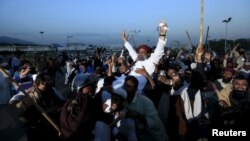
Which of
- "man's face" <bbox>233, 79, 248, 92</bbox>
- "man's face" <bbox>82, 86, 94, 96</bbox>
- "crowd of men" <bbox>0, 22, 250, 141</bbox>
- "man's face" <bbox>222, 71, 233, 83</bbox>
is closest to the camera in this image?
"crowd of men" <bbox>0, 22, 250, 141</bbox>

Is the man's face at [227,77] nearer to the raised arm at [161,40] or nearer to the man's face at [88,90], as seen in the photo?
the raised arm at [161,40]

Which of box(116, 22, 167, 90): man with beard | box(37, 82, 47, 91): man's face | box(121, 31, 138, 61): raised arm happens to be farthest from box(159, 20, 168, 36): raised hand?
box(37, 82, 47, 91): man's face

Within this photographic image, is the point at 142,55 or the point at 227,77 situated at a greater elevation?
the point at 142,55

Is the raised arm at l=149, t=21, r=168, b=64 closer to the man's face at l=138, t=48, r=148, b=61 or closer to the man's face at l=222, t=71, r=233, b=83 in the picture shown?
the man's face at l=138, t=48, r=148, b=61

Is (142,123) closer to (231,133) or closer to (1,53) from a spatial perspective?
(231,133)

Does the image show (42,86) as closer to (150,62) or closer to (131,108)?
(131,108)

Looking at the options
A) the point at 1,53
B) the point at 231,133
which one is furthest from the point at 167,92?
the point at 1,53

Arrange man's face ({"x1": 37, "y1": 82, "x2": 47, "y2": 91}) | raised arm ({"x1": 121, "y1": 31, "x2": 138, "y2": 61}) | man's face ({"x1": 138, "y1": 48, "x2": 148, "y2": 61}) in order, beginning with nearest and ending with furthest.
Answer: man's face ({"x1": 37, "y1": 82, "x2": 47, "y2": 91})
man's face ({"x1": 138, "y1": 48, "x2": 148, "y2": 61})
raised arm ({"x1": 121, "y1": 31, "x2": 138, "y2": 61})

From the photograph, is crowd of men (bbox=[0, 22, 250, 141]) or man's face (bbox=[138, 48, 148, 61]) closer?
crowd of men (bbox=[0, 22, 250, 141])

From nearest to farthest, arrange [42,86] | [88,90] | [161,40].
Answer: [88,90] → [42,86] → [161,40]

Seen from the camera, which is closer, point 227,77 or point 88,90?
point 88,90

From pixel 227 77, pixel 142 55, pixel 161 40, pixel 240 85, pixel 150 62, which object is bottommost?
pixel 227 77

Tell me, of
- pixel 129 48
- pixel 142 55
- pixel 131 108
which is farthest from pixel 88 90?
pixel 129 48

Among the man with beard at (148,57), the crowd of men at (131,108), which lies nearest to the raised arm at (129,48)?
the man with beard at (148,57)
